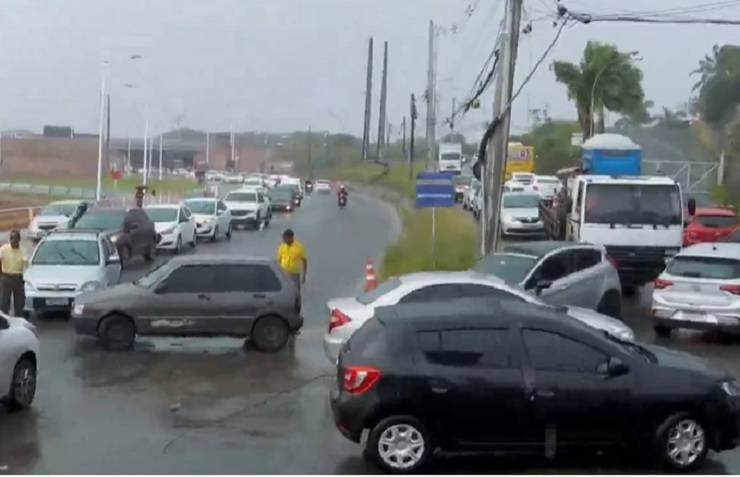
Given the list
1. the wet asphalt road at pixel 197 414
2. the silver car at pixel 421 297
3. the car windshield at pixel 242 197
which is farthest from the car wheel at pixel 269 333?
the car windshield at pixel 242 197

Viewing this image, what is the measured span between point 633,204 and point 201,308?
1106 cm

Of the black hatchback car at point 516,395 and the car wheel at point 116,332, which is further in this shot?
the car wheel at point 116,332

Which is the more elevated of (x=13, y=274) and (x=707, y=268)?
(x=707, y=268)

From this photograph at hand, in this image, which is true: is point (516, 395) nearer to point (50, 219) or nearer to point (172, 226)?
point (172, 226)

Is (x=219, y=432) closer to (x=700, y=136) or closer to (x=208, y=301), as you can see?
(x=208, y=301)

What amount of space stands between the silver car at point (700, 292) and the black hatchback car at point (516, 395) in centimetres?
948

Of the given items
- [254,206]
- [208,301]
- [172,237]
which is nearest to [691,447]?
[208,301]

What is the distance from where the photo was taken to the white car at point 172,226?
128 feet

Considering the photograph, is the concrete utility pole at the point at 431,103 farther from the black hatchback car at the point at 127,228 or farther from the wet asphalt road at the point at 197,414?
the wet asphalt road at the point at 197,414

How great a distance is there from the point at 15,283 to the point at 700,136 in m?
72.9

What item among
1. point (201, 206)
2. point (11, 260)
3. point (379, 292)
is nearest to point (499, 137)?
point (11, 260)

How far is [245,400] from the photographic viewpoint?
15125mm

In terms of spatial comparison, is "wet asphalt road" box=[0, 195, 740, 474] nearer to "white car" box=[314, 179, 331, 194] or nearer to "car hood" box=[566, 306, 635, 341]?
"car hood" box=[566, 306, 635, 341]

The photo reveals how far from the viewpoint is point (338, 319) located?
15.8 m
